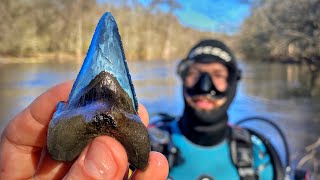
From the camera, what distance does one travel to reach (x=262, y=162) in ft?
11.0

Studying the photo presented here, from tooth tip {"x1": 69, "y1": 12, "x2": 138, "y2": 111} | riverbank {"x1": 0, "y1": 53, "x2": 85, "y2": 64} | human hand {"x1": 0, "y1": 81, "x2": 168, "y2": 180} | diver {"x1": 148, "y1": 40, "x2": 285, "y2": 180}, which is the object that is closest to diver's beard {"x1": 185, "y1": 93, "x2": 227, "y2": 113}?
diver {"x1": 148, "y1": 40, "x2": 285, "y2": 180}

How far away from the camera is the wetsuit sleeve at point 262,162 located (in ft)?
10.9

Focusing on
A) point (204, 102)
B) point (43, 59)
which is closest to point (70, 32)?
point (43, 59)

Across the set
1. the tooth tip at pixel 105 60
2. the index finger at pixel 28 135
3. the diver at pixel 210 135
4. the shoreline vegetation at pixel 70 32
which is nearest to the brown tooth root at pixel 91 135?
the tooth tip at pixel 105 60

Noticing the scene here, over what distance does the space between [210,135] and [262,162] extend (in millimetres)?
540

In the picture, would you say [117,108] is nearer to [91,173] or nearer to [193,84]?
[91,173]

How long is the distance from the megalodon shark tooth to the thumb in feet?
0.08

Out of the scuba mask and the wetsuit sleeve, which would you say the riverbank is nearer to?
the scuba mask

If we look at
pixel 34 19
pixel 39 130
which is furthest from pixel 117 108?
pixel 34 19

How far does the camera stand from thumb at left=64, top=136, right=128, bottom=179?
956mm

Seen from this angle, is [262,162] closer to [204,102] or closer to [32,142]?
[204,102]

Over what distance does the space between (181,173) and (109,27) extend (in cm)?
249

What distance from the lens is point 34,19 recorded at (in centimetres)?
5144

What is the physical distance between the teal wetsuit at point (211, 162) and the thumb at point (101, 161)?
98.9 inches
